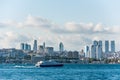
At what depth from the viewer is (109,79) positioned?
3728 inches

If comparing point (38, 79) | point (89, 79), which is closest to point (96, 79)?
point (89, 79)

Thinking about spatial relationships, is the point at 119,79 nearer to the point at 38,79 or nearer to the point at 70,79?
the point at 70,79

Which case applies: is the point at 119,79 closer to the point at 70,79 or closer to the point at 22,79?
the point at 70,79

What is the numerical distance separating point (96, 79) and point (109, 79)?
295 cm

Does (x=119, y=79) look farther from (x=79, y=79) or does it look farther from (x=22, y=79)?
(x=22, y=79)

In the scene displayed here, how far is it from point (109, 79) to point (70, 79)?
8464 mm

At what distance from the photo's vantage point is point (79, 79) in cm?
9531

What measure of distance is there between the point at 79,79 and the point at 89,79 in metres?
2.17

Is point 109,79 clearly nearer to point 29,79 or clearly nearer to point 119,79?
point 119,79

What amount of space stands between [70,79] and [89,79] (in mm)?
4210

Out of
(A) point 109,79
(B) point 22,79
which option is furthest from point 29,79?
(A) point 109,79

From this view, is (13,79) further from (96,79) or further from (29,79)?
(96,79)

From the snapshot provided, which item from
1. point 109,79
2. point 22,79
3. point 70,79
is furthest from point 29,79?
point 109,79

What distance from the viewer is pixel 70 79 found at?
315ft
